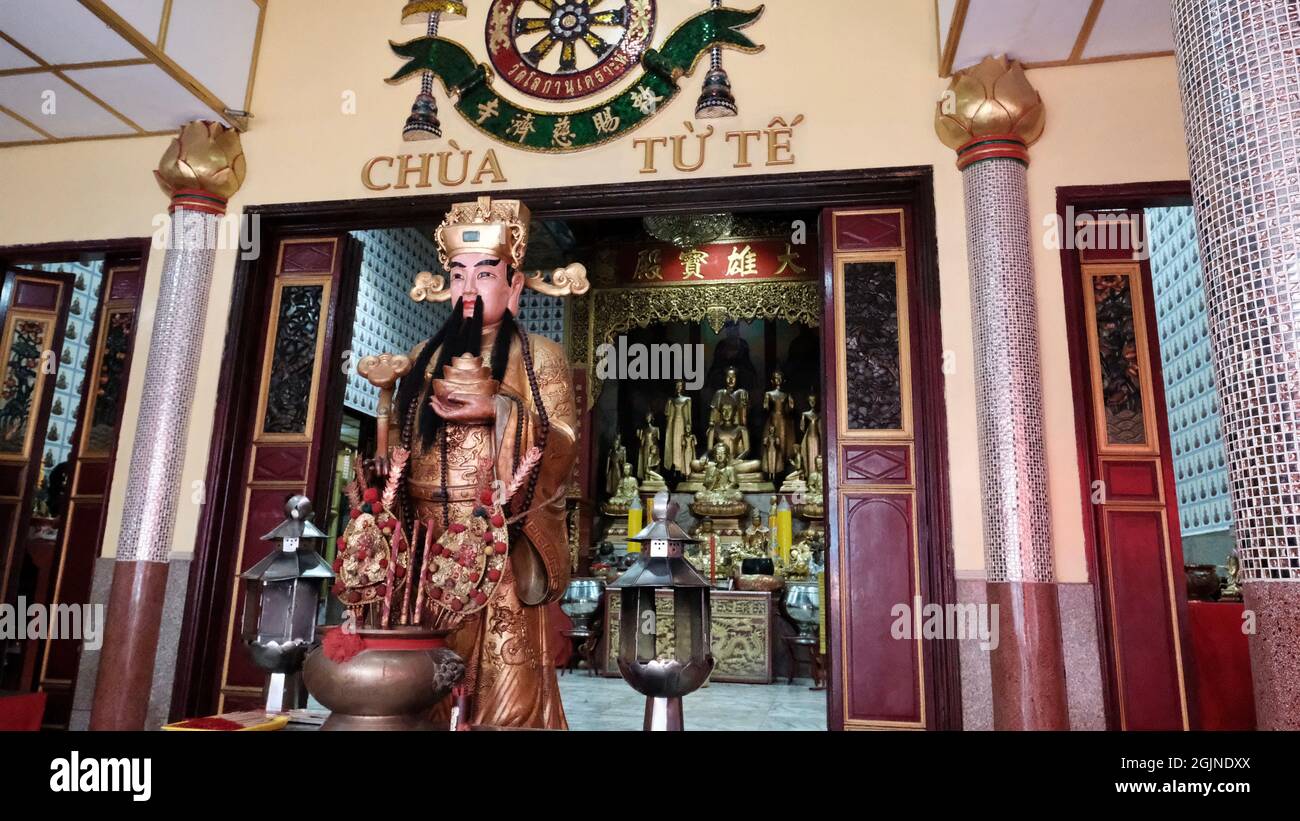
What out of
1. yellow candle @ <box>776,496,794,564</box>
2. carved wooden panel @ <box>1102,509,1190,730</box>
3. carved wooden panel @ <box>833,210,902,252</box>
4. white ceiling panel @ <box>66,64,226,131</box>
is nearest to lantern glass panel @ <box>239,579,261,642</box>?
white ceiling panel @ <box>66,64,226,131</box>

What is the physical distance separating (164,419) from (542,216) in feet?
8.53

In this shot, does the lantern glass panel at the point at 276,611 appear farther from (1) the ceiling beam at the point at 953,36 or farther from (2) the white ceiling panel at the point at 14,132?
(2) the white ceiling panel at the point at 14,132

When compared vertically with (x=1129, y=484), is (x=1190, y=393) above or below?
above

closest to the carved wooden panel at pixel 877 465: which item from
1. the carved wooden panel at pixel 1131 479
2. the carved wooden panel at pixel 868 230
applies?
the carved wooden panel at pixel 1131 479

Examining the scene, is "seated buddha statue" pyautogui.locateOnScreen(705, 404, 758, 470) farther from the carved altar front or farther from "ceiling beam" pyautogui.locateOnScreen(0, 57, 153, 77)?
"ceiling beam" pyautogui.locateOnScreen(0, 57, 153, 77)

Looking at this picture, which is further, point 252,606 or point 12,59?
point 12,59

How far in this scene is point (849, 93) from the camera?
4598 millimetres

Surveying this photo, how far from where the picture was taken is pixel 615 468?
905cm

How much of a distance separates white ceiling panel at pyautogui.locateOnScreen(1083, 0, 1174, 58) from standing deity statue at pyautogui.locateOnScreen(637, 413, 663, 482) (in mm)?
5846

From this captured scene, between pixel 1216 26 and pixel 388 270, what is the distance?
7370 mm

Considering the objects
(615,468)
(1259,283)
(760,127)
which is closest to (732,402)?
(615,468)

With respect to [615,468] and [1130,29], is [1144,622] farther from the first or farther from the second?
[615,468]

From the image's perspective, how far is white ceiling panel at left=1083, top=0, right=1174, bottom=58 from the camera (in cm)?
381
